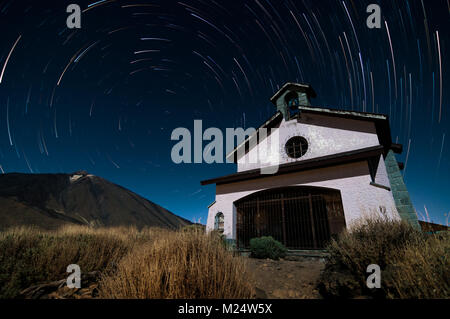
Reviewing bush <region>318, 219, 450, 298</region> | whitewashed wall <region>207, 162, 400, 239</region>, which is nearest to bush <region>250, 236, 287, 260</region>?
whitewashed wall <region>207, 162, 400, 239</region>

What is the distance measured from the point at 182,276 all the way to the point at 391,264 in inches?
144

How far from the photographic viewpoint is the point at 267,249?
743 centimetres

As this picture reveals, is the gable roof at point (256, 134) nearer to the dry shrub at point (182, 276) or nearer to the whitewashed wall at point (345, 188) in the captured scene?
the whitewashed wall at point (345, 188)

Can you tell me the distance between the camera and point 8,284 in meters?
3.72

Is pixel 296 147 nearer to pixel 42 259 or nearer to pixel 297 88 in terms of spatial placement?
pixel 297 88

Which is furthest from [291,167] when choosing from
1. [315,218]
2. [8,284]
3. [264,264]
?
[8,284]

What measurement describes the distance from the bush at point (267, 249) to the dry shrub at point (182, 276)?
4708 mm

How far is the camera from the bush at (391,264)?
261cm

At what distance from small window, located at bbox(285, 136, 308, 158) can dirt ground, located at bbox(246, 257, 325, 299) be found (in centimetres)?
602

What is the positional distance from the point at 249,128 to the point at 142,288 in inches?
463

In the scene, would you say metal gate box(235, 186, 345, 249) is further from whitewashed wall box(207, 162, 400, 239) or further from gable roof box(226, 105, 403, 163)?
gable roof box(226, 105, 403, 163)

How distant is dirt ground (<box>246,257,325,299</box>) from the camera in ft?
12.7

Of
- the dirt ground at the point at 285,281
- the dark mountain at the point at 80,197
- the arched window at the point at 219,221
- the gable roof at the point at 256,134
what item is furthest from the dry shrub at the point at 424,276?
the dark mountain at the point at 80,197
